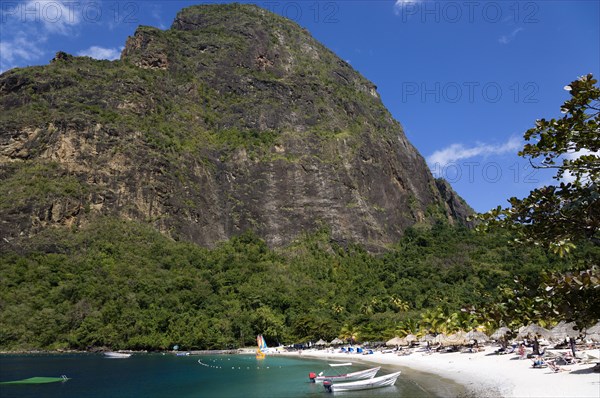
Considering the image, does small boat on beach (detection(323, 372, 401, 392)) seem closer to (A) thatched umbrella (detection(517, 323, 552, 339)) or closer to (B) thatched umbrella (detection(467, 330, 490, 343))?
(A) thatched umbrella (detection(517, 323, 552, 339))

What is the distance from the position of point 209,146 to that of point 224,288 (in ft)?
176

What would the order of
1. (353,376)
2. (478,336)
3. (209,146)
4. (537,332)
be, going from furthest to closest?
(209,146), (478,336), (537,332), (353,376)

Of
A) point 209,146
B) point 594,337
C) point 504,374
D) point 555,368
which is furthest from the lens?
point 209,146

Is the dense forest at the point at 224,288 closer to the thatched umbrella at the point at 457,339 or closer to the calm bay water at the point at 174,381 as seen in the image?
the thatched umbrella at the point at 457,339

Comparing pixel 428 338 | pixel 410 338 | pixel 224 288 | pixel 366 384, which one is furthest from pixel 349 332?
pixel 366 384

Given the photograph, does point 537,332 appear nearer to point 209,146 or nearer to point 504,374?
point 504,374

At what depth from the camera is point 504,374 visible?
32.4 metres

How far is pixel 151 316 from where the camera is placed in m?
86.5

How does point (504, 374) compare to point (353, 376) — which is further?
point (353, 376)

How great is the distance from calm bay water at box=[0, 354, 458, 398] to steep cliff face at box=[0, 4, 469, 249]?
182 feet

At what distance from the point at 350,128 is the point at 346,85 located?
34.6 m

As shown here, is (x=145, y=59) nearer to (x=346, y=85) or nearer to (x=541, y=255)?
(x=346, y=85)

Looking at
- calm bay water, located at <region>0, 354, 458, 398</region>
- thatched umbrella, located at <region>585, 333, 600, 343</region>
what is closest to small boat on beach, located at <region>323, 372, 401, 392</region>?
calm bay water, located at <region>0, 354, 458, 398</region>

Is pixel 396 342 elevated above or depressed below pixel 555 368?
below
